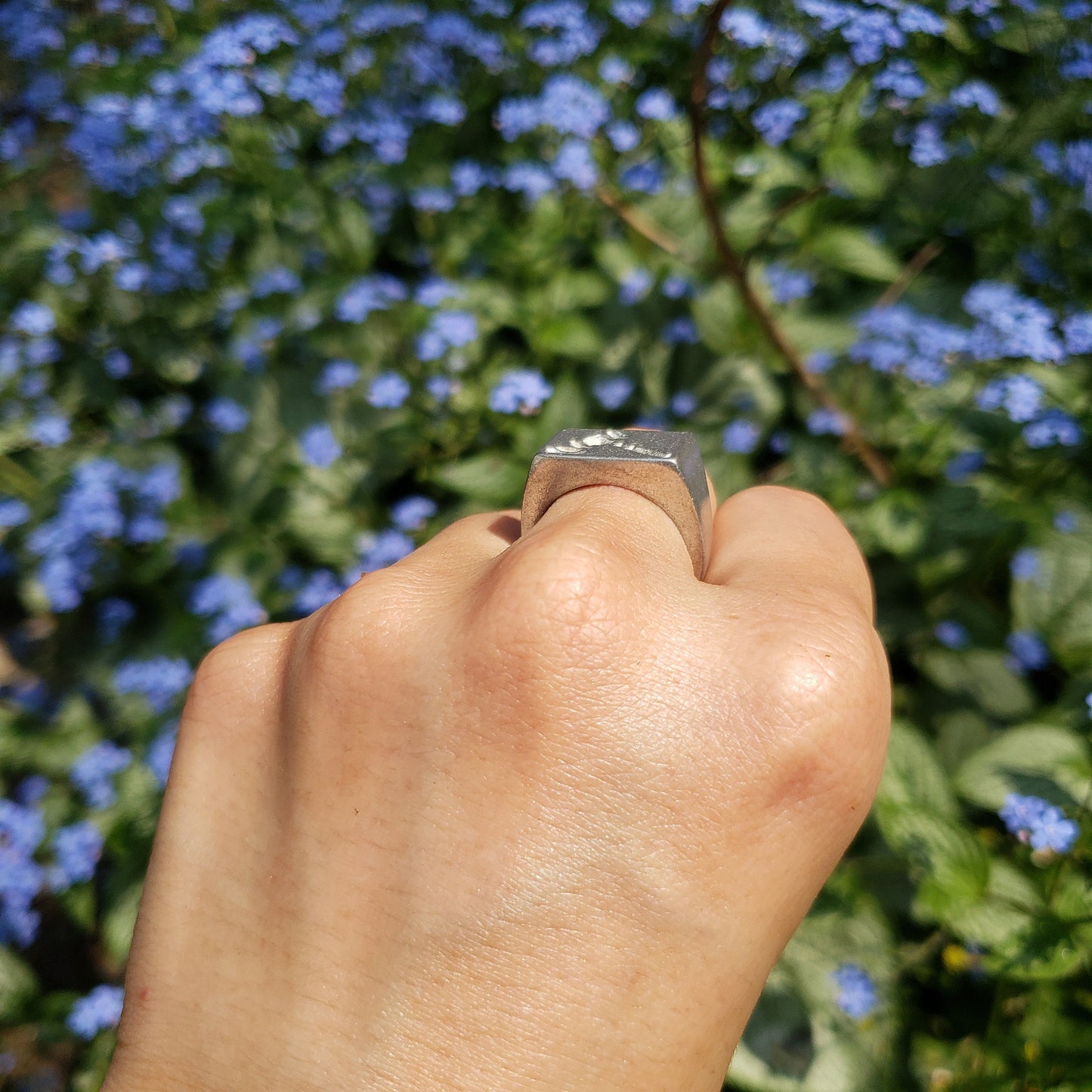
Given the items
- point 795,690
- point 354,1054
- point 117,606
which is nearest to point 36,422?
point 117,606

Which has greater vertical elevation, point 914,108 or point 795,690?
point 795,690

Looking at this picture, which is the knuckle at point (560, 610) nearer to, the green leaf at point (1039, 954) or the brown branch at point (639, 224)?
the green leaf at point (1039, 954)

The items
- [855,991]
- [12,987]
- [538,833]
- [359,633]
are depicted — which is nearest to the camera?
[538,833]

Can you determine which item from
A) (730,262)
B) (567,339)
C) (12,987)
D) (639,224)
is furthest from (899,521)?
(12,987)

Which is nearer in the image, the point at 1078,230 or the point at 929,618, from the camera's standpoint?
the point at 929,618

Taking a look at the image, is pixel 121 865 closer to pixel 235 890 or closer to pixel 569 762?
pixel 235 890

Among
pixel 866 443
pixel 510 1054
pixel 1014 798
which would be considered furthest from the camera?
pixel 866 443

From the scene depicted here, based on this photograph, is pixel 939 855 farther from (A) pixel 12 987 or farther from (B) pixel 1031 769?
(A) pixel 12 987

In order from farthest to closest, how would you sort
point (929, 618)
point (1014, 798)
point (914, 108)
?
point (914, 108)
point (929, 618)
point (1014, 798)
